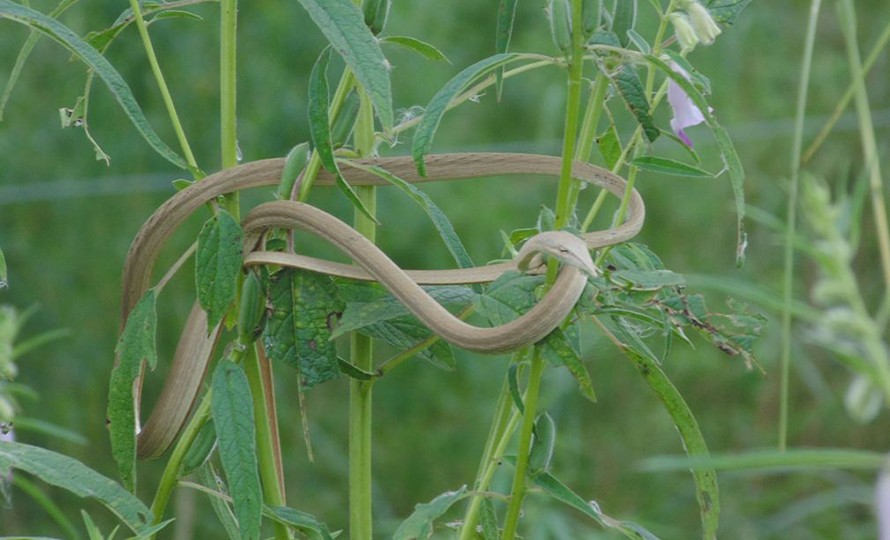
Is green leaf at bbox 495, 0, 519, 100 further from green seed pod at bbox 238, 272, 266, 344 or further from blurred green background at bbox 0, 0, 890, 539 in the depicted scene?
blurred green background at bbox 0, 0, 890, 539

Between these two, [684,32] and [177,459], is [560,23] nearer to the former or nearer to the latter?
[684,32]

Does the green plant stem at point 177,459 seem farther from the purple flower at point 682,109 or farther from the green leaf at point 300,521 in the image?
the purple flower at point 682,109

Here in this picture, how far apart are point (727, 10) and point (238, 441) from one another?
0.29 metres

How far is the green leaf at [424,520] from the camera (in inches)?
21.3

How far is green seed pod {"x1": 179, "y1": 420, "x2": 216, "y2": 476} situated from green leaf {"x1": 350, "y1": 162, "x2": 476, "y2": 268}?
0.45 ft

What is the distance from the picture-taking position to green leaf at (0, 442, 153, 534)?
1.63ft

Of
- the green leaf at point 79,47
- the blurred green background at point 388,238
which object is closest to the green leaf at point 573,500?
the green leaf at point 79,47

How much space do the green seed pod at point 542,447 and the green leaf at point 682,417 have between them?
0.17 feet

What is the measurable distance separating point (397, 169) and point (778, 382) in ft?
6.15

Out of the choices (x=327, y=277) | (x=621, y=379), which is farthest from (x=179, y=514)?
(x=327, y=277)

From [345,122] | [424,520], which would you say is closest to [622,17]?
[345,122]

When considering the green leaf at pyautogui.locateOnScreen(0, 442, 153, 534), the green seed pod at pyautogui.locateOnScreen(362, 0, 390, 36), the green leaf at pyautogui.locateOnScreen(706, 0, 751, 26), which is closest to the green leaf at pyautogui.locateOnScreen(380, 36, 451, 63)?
the green seed pod at pyautogui.locateOnScreen(362, 0, 390, 36)

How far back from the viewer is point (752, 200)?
2.38 m

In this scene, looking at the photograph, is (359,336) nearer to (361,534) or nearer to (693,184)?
(361,534)
